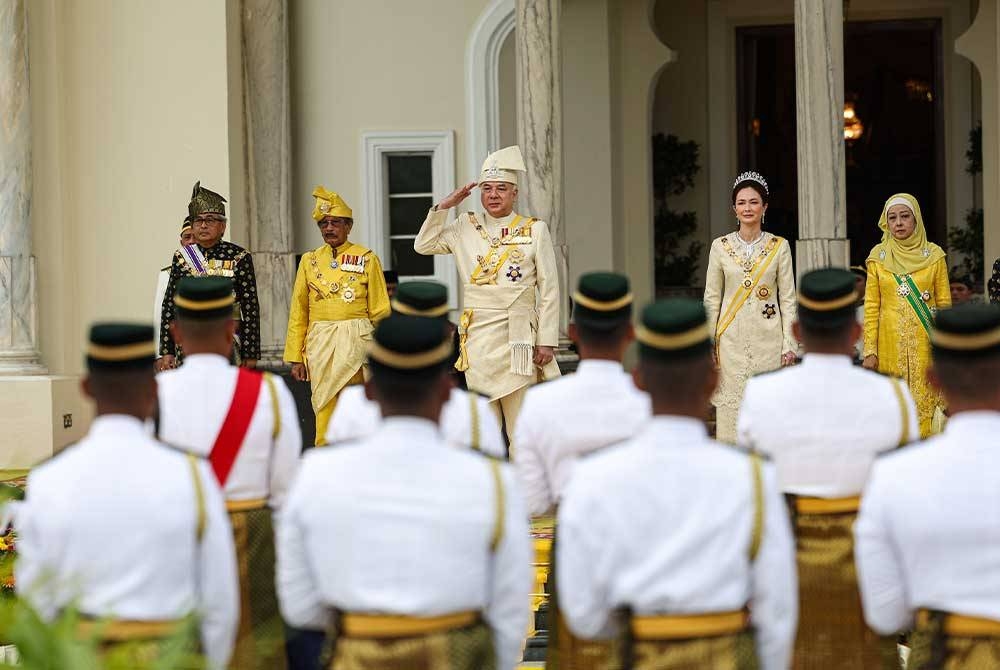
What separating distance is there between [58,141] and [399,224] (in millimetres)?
2706

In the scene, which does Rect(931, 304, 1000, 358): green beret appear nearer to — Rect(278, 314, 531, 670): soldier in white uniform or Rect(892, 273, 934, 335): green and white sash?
Rect(278, 314, 531, 670): soldier in white uniform

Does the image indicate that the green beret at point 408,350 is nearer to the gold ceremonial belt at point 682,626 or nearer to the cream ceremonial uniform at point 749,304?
the gold ceremonial belt at point 682,626

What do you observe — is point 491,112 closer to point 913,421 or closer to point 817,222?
point 817,222

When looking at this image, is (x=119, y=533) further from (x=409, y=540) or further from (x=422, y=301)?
(x=422, y=301)

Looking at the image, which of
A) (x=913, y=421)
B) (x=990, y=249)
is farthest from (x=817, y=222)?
(x=913, y=421)

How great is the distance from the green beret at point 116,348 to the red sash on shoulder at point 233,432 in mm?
791

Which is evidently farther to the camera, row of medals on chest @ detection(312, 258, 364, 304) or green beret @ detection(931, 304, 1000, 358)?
row of medals on chest @ detection(312, 258, 364, 304)

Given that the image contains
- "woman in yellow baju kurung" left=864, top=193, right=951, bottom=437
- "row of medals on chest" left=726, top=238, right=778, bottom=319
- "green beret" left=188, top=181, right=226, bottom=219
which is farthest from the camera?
"woman in yellow baju kurung" left=864, top=193, right=951, bottom=437

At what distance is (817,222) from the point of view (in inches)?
445

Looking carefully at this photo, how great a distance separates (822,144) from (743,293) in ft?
8.76

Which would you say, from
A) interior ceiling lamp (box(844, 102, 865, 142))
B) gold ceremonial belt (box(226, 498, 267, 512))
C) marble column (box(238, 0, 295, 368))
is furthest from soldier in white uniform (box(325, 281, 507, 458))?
interior ceiling lamp (box(844, 102, 865, 142))

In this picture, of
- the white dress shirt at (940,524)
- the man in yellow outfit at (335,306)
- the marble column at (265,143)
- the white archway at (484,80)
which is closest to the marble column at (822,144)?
the white archway at (484,80)

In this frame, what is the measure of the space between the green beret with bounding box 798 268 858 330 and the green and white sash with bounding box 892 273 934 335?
16.5 feet

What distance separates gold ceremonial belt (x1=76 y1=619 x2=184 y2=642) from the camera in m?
3.44
